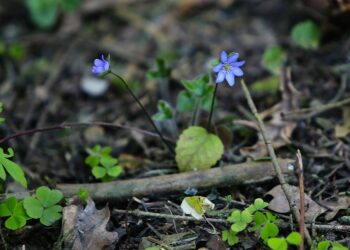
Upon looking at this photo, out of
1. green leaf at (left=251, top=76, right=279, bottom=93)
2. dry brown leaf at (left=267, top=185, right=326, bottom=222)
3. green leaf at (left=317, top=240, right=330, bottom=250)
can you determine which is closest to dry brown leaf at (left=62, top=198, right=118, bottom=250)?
dry brown leaf at (left=267, top=185, right=326, bottom=222)

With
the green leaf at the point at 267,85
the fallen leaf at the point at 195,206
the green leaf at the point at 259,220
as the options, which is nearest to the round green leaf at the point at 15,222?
the fallen leaf at the point at 195,206

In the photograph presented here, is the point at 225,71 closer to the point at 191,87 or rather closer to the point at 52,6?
the point at 191,87

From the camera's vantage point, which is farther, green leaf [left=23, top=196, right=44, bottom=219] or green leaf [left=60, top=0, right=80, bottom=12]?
green leaf [left=60, top=0, right=80, bottom=12]

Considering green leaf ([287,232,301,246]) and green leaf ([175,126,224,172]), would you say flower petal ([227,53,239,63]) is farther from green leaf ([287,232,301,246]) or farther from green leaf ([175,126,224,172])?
green leaf ([287,232,301,246])

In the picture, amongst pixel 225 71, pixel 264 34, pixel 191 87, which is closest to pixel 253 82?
pixel 264 34

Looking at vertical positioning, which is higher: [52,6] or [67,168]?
[52,6]

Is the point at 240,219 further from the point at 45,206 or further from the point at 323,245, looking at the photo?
the point at 45,206

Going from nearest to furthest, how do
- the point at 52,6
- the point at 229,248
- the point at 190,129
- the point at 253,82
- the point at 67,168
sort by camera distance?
the point at 229,248, the point at 190,129, the point at 67,168, the point at 253,82, the point at 52,6
